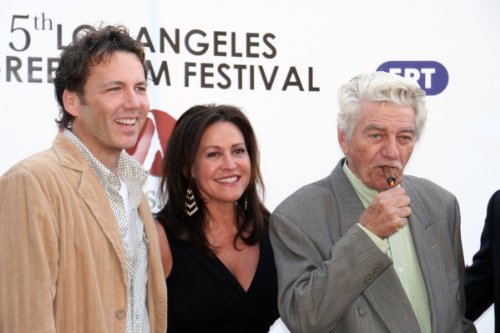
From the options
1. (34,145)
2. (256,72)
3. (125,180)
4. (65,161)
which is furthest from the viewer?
(256,72)

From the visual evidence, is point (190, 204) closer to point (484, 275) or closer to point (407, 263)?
point (407, 263)

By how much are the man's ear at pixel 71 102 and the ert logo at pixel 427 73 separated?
1.92 metres

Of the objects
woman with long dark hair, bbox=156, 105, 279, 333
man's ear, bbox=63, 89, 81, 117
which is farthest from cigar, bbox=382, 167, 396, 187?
man's ear, bbox=63, 89, 81, 117

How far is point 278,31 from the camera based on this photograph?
146 inches

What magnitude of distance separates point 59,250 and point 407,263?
1.10 m

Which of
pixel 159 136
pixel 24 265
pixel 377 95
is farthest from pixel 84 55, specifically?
pixel 159 136

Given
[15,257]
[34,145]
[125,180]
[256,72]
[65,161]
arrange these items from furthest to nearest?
[256,72]
[34,145]
[125,180]
[65,161]
[15,257]

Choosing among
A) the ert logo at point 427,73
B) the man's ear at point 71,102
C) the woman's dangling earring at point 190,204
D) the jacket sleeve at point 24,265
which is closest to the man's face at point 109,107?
the man's ear at point 71,102

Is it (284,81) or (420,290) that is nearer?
(420,290)

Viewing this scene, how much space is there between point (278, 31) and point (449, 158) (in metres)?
1.09

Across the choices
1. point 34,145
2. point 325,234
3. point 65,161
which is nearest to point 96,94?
point 65,161

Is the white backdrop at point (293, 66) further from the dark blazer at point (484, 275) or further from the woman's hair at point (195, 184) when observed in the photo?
the dark blazer at point (484, 275)

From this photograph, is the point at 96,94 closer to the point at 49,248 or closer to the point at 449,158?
the point at 49,248

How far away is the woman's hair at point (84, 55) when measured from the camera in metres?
2.45
